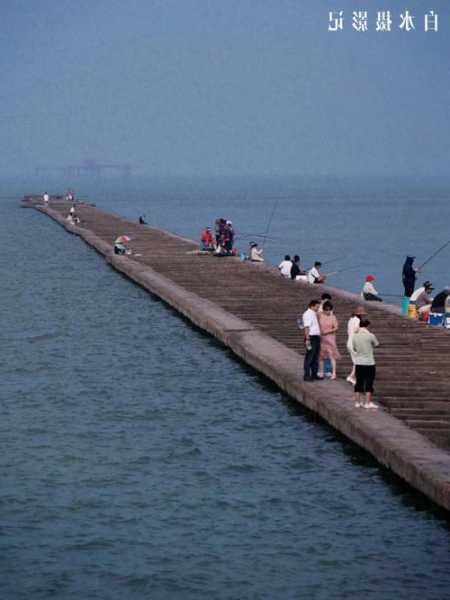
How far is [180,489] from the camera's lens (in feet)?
63.8

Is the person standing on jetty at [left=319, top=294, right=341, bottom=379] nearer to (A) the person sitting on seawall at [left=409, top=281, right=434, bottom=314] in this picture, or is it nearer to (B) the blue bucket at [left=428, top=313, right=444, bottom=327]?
(B) the blue bucket at [left=428, top=313, right=444, bottom=327]

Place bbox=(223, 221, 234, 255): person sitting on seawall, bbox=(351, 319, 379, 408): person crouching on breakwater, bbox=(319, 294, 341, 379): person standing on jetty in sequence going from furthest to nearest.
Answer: bbox=(223, 221, 234, 255): person sitting on seawall → bbox=(319, 294, 341, 379): person standing on jetty → bbox=(351, 319, 379, 408): person crouching on breakwater

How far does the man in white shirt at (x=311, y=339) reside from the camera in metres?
24.1

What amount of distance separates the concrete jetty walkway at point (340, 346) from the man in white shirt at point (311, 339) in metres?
0.30

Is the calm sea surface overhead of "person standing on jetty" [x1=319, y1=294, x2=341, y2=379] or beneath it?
beneath

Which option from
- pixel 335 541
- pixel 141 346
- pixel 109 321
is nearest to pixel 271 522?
pixel 335 541

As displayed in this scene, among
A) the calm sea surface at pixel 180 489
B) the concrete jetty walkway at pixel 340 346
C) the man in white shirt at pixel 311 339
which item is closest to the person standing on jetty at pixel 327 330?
the man in white shirt at pixel 311 339

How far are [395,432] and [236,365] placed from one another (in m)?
9.90

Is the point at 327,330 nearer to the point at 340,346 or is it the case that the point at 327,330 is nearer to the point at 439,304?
the point at 340,346

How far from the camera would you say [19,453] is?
71.4ft

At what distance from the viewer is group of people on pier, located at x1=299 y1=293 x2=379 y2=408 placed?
21.7 meters

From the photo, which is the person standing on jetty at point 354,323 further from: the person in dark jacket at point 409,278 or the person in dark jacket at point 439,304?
the person in dark jacket at point 409,278

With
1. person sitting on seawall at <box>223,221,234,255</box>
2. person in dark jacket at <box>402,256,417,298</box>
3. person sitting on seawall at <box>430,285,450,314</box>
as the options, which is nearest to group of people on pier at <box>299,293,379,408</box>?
person sitting on seawall at <box>430,285,450,314</box>

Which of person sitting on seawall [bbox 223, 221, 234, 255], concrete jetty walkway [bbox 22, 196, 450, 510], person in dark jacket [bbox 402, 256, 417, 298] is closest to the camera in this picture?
concrete jetty walkway [bbox 22, 196, 450, 510]
